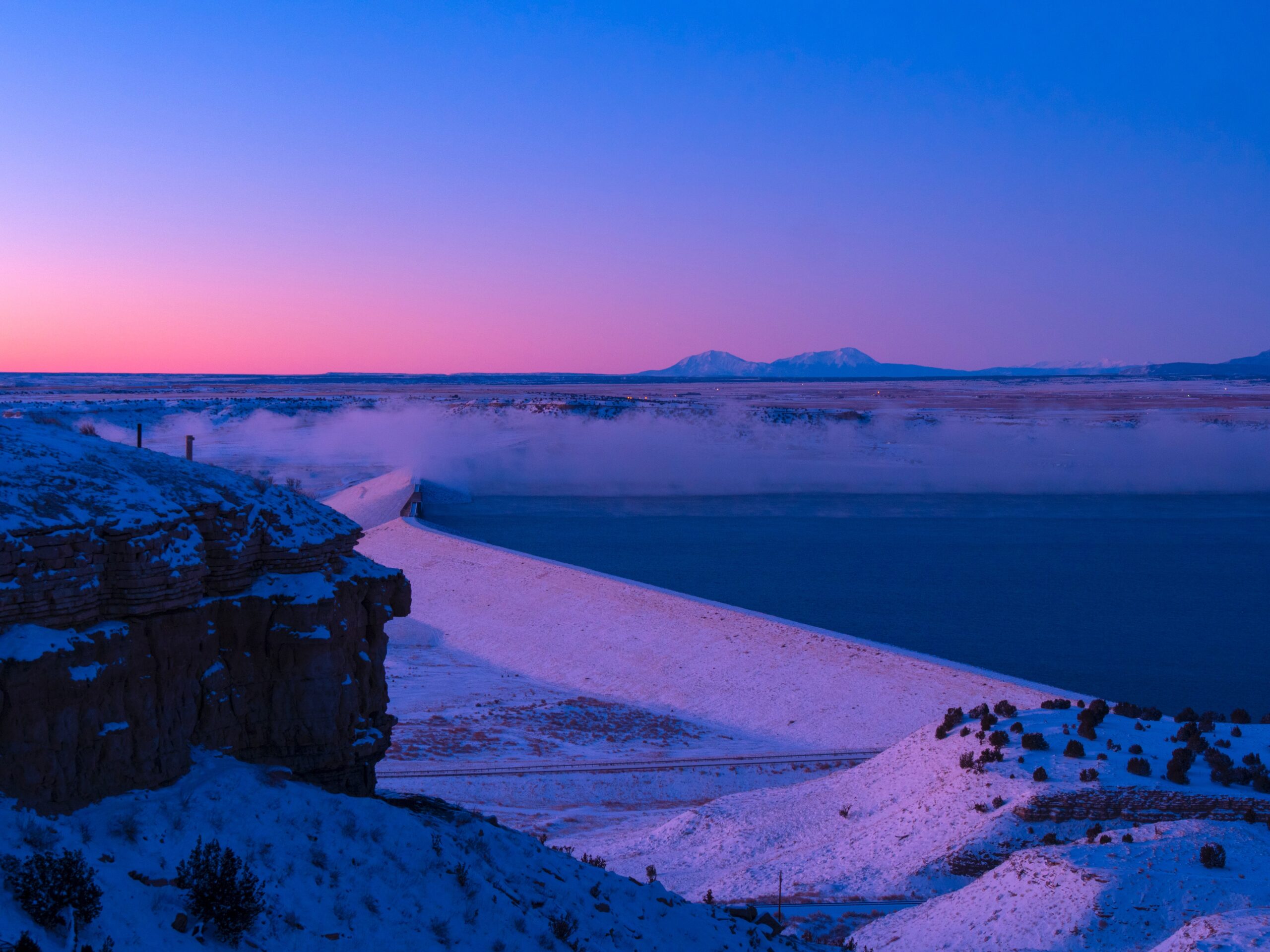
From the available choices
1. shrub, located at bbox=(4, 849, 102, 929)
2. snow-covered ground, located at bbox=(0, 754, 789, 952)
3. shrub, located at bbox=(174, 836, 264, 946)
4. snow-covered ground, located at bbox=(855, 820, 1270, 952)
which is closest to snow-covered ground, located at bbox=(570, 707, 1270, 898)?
snow-covered ground, located at bbox=(855, 820, 1270, 952)

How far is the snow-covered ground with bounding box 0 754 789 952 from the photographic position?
501cm

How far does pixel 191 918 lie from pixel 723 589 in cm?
2565

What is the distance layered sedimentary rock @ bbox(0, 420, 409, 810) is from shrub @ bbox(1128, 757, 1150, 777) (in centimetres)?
790

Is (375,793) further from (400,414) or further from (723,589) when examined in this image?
(400,414)

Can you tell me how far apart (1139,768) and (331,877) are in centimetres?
867

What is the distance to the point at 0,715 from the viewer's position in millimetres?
5238

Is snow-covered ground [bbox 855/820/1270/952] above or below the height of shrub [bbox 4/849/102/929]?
below

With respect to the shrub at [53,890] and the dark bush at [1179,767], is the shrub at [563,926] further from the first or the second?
the dark bush at [1179,767]

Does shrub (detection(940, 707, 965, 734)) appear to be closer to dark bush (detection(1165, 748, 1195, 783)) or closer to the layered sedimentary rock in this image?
dark bush (detection(1165, 748, 1195, 783))

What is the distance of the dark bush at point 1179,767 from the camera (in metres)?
10.6

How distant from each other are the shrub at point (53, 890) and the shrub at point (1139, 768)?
9966 mm

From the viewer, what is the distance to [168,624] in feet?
20.3

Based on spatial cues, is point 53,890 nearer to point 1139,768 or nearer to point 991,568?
point 1139,768

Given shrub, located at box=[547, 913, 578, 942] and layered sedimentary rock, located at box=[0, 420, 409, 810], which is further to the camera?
shrub, located at box=[547, 913, 578, 942]
